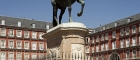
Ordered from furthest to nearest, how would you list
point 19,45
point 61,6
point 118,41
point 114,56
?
point 19,45
point 114,56
point 118,41
point 61,6

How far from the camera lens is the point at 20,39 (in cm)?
6119

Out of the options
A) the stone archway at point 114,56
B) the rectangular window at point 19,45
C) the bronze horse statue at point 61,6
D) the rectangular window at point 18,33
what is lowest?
the stone archway at point 114,56

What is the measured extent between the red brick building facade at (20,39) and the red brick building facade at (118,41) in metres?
13.1

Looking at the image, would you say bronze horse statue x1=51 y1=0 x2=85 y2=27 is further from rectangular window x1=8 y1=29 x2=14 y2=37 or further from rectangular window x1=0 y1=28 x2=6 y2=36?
rectangular window x1=8 y1=29 x2=14 y2=37

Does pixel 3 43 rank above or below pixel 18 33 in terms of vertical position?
below

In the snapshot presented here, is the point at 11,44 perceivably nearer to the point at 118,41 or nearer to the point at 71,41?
the point at 118,41

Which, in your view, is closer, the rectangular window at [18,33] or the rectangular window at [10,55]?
the rectangular window at [10,55]

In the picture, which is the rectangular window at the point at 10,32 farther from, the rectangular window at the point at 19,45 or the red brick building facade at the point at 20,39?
the rectangular window at the point at 19,45

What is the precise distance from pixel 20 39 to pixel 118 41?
2319 cm

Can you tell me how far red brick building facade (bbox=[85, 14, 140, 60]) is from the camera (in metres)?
53.6

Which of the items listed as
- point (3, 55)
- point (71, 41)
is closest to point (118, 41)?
point (3, 55)

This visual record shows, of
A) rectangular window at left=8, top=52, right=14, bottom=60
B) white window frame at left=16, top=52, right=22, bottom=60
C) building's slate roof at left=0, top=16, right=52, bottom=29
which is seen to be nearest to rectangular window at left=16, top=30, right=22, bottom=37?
building's slate roof at left=0, top=16, right=52, bottom=29

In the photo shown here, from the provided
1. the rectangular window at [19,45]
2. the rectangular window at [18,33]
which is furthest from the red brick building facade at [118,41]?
the rectangular window at [18,33]

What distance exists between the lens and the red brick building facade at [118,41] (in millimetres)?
53594
